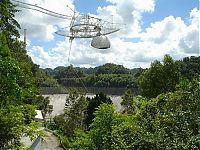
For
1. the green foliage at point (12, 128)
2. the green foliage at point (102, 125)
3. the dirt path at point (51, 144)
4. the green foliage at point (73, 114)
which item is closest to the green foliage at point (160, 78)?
the dirt path at point (51, 144)

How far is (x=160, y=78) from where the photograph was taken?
19875mm

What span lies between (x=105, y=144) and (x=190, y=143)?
2812mm

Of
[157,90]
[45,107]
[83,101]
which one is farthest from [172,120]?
[45,107]

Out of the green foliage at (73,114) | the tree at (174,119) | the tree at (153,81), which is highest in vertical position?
the tree at (153,81)

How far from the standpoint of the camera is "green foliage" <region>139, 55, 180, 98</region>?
1959 cm

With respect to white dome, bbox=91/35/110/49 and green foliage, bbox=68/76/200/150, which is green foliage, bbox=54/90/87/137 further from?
green foliage, bbox=68/76/200/150

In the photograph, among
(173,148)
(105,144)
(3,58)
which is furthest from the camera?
(105,144)

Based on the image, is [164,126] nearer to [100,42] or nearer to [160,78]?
[100,42]

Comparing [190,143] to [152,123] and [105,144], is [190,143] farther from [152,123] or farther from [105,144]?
[105,144]

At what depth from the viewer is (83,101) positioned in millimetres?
30875

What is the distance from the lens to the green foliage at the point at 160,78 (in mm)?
19594

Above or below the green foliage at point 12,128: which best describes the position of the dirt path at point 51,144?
below

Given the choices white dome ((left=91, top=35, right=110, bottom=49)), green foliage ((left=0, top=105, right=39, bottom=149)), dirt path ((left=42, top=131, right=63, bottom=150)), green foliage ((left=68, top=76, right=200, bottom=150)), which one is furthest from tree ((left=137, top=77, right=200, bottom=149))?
dirt path ((left=42, top=131, right=63, bottom=150))

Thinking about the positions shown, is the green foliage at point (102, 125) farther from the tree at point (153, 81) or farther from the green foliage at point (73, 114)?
the green foliage at point (73, 114)
